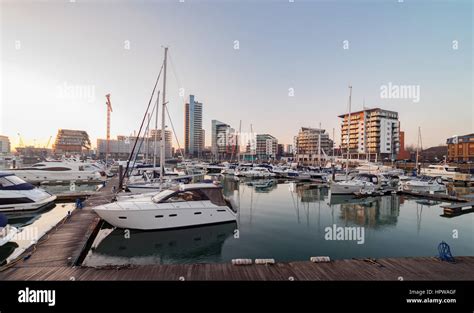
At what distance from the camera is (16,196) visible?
19906 mm

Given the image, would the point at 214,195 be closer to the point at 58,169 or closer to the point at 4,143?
the point at 58,169

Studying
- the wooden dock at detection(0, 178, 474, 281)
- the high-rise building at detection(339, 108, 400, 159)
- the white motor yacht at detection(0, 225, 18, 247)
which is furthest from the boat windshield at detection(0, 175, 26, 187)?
the high-rise building at detection(339, 108, 400, 159)

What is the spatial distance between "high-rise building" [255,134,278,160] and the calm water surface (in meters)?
145

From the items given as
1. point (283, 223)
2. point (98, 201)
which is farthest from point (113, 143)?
point (283, 223)

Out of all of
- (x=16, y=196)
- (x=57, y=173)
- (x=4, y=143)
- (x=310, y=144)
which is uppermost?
(x=310, y=144)

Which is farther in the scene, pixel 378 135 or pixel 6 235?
pixel 378 135

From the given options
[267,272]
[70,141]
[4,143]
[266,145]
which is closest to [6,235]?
[267,272]

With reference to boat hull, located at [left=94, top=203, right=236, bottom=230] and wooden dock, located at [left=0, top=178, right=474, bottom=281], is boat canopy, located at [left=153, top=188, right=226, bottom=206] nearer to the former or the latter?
boat hull, located at [left=94, top=203, right=236, bottom=230]

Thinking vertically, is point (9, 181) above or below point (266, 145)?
below

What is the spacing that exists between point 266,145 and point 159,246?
165264 mm
